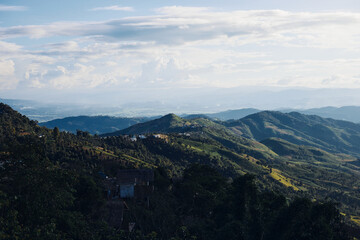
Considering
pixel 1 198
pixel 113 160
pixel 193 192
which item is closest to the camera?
pixel 1 198

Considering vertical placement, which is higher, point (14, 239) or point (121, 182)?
point (14, 239)

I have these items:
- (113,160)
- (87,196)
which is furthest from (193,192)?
(113,160)

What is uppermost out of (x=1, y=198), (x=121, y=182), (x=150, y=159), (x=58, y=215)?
(x=1, y=198)

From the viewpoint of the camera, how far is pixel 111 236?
32.6 m

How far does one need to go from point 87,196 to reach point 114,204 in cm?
454

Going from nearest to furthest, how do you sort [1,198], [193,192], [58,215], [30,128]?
[1,198] → [58,215] → [193,192] → [30,128]

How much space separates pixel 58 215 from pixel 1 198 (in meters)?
5.83

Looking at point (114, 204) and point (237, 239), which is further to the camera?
point (114, 204)

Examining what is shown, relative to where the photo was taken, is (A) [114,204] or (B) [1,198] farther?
(A) [114,204]

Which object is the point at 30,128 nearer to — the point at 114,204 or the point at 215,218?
the point at 114,204

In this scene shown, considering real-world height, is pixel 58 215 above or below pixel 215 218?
above

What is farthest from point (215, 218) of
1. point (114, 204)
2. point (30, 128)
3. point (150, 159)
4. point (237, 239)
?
point (30, 128)

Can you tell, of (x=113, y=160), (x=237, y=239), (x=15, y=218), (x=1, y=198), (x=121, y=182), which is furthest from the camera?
(x=113, y=160)

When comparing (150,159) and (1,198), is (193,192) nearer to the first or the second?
(1,198)
